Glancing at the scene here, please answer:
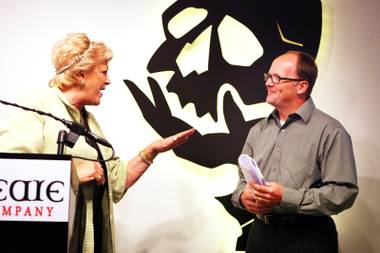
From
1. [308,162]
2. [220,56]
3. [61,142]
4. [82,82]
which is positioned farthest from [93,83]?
[308,162]

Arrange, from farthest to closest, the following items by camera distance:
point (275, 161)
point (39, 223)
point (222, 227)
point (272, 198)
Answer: point (222, 227) < point (275, 161) < point (272, 198) < point (39, 223)

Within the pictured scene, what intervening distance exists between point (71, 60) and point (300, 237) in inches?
49.6

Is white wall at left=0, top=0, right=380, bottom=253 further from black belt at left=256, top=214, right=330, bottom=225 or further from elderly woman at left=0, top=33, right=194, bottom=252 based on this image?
black belt at left=256, top=214, right=330, bottom=225

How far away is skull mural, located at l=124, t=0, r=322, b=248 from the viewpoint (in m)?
2.73

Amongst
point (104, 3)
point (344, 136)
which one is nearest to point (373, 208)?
point (344, 136)

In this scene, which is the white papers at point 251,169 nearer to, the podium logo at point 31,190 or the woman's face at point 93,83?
the woman's face at point 93,83

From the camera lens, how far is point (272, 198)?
6.88 ft

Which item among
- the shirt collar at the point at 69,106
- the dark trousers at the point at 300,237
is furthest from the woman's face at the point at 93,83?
the dark trousers at the point at 300,237

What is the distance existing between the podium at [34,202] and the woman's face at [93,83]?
0.87 meters

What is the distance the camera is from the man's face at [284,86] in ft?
7.75

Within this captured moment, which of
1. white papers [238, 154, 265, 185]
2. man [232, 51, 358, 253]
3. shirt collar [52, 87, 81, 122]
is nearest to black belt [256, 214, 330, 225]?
man [232, 51, 358, 253]

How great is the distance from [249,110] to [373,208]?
2.77 ft

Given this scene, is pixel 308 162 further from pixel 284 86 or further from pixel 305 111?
pixel 284 86

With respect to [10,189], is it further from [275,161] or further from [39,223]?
[275,161]
